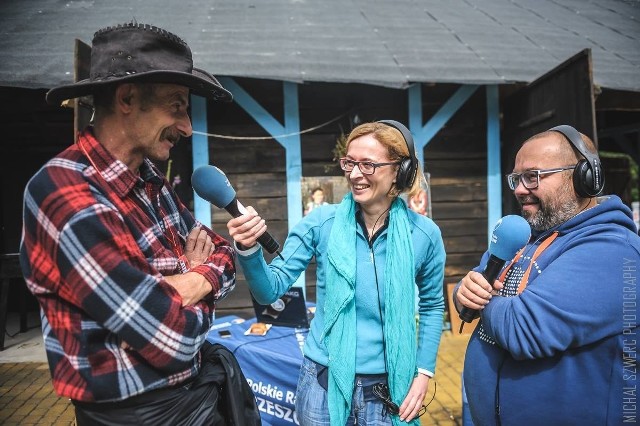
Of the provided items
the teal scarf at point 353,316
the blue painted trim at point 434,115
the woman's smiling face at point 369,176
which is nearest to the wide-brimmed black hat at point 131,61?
the woman's smiling face at point 369,176

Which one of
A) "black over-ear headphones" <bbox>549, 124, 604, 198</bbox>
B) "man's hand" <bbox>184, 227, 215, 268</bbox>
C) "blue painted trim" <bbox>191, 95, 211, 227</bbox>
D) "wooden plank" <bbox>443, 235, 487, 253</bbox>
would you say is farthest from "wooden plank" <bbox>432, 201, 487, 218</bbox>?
"man's hand" <bbox>184, 227, 215, 268</bbox>

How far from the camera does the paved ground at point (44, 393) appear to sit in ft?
12.2

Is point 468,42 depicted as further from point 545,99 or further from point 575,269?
point 575,269

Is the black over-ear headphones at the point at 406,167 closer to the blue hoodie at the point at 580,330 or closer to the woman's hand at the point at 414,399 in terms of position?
the blue hoodie at the point at 580,330

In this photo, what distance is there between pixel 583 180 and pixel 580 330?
0.61m

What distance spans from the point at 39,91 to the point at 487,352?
5.50m

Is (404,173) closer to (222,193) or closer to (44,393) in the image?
(222,193)

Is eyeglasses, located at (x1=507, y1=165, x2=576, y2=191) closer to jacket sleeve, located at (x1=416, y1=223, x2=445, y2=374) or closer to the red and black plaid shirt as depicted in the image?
jacket sleeve, located at (x1=416, y1=223, x2=445, y2=374)

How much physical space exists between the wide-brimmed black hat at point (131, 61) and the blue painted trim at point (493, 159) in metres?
4.90

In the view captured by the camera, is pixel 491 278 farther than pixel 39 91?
No

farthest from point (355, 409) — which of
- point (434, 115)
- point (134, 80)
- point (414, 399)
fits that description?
point (434, 115)

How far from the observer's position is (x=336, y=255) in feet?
6.25

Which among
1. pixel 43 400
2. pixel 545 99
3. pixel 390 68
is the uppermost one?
pixel 390 68

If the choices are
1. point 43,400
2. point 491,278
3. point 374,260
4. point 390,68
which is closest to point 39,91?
point 43,400
